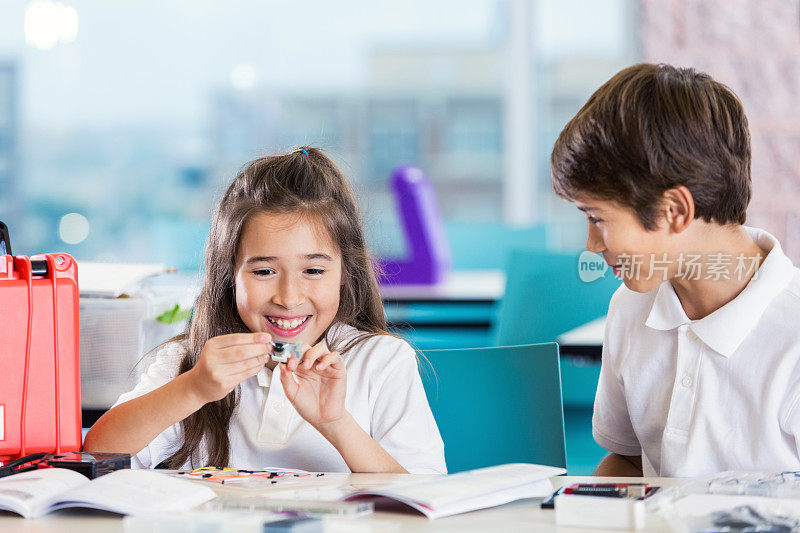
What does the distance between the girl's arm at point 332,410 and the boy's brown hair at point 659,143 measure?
15.7 inches

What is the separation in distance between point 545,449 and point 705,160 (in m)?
0.53

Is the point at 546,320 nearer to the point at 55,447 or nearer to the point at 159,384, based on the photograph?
the point at 159,384

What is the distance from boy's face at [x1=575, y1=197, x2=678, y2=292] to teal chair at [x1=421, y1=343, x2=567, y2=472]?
0.31 m

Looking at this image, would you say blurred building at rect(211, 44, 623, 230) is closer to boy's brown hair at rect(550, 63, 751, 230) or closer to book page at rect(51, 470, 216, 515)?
boy's brown hair at rect(550, 63, 751, 230)

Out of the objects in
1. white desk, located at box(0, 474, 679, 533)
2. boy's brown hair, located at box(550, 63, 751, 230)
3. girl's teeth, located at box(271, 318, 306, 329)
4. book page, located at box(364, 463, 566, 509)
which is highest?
boy's brown hair, located at box(550, 63, 751, 230)

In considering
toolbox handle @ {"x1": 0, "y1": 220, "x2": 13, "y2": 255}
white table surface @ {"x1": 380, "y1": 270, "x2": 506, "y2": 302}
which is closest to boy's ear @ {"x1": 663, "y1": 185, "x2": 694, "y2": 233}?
toolbox handle @ {"x1": 0, "y1": 220, "x2": 13, "y2": 255}

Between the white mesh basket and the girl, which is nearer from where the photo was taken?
the girl

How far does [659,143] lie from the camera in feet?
3.72

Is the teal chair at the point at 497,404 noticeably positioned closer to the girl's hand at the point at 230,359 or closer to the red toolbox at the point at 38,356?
the girl's hand at the point at 230,359

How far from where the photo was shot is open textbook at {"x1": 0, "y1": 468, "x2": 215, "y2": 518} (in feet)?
3.12

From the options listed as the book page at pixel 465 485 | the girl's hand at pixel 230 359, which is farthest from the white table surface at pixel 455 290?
the book page at pixel 465 485

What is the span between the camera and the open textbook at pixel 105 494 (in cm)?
95

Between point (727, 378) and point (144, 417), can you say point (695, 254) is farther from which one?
point (144, 417)

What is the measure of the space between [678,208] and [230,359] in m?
0.58
